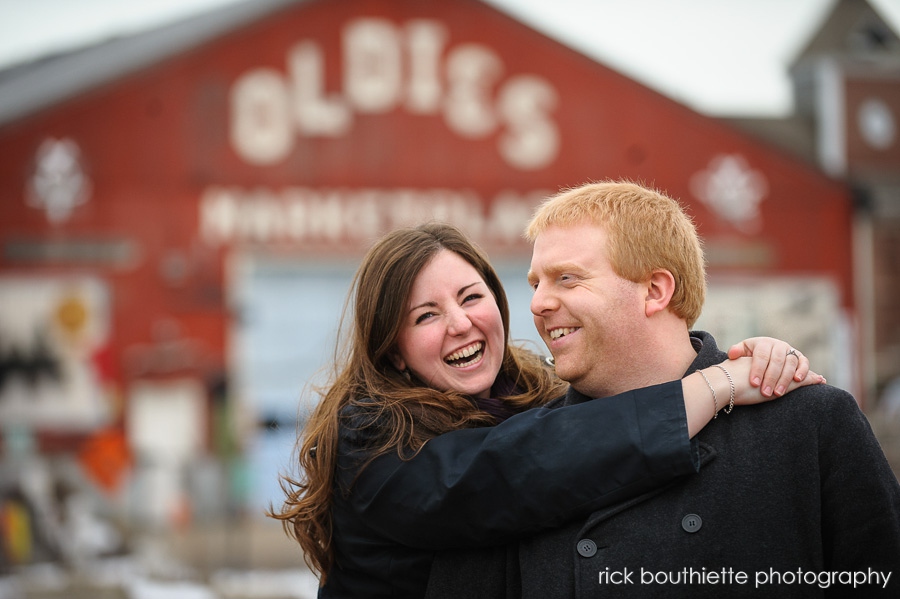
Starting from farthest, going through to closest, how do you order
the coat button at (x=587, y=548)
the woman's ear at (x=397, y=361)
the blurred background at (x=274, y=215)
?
the blurred background at (x=274, y=215) → the woman's ear at (x=397, y=361) → the coat button at (x=587, y=548)

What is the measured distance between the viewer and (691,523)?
241 cm

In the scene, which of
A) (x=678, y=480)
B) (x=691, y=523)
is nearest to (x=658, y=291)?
(x=678, y=480)

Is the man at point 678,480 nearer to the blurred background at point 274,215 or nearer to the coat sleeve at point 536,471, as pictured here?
the coat sleeve at point 536,471

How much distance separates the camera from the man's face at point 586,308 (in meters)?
2.58

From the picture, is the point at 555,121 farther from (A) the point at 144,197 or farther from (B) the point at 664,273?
(B) the point at 664,273

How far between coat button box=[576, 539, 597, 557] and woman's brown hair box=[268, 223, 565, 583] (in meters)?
0.53

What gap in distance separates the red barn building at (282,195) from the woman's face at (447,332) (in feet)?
39.8

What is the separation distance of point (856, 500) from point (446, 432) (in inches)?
42.6

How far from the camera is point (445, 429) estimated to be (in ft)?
9.23

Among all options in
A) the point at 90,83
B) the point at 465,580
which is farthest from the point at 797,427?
the point at 90,83

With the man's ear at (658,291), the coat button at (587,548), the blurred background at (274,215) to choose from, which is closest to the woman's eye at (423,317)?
the man's ear at (658,291)

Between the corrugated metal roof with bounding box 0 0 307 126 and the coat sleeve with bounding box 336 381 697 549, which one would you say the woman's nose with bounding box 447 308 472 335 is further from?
the corrugated metal roof with bounding box 0 0 307 126

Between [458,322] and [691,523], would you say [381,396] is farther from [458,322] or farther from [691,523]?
[691,523]

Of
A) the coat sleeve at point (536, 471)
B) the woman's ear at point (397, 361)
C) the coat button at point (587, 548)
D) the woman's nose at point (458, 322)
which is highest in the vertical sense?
the woman's nose at point (458, 322)
